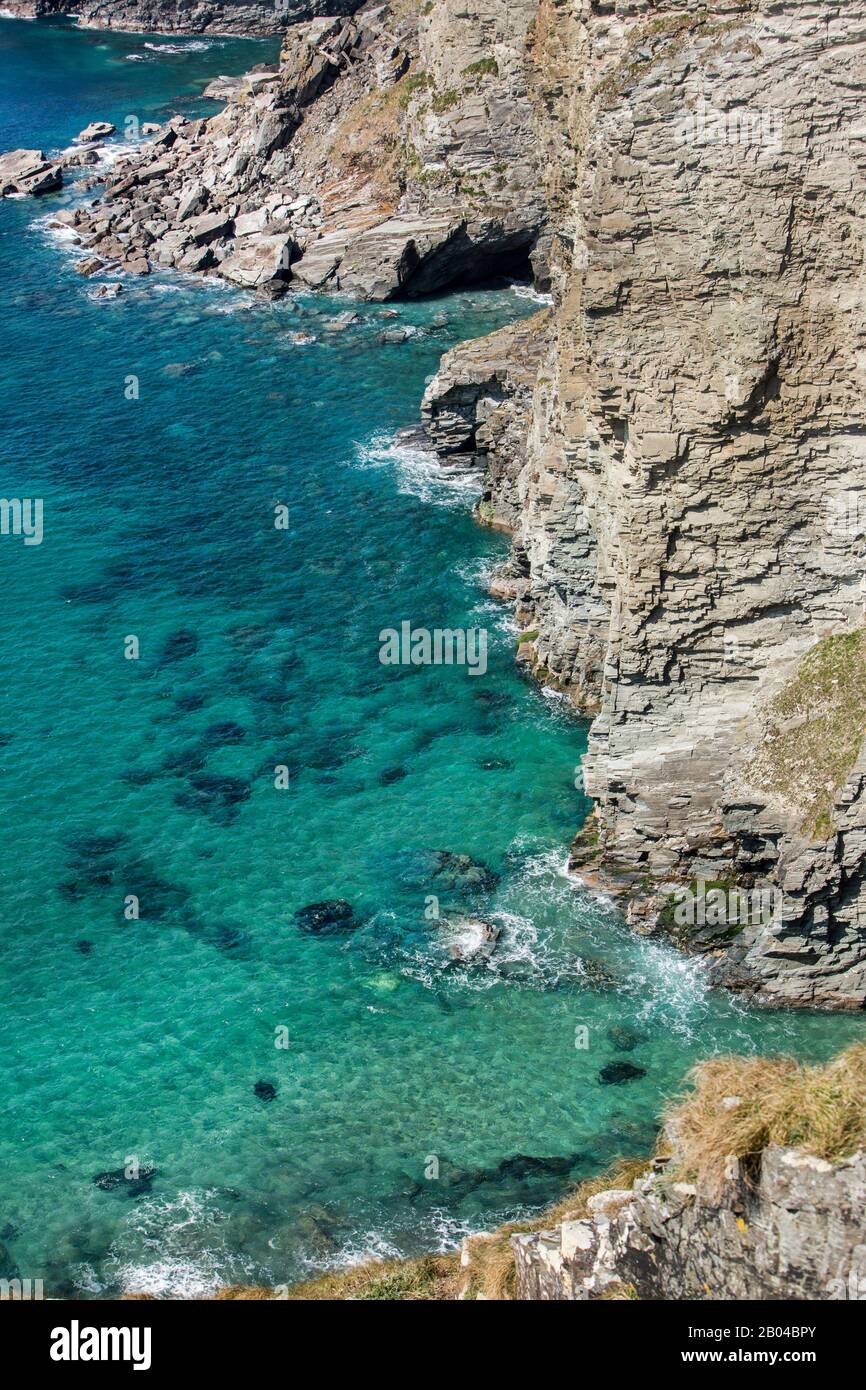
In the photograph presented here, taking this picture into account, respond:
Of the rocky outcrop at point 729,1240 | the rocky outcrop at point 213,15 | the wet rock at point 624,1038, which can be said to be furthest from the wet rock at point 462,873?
the rocky outcrop at point 213,15

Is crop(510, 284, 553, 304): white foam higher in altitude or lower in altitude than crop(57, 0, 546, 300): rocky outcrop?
lower

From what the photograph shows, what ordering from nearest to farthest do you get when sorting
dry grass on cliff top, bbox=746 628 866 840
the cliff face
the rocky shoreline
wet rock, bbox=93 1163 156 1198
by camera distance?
1. the cliff face
2. the rocky shoreline
3. wet rock, bbox=93 1163 156 1198
4. dry grass on cliff top, bbox=746 628 866 840

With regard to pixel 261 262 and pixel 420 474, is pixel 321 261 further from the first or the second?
pixel 420 474

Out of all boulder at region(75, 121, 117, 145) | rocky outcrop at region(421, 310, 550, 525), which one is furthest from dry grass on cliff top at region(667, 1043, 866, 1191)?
boulder at region(75, 121, 117, 145)

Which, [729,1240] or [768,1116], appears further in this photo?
[768,1116]

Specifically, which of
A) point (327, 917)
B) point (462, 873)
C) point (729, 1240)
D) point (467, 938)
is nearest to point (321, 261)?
point (462, 873)

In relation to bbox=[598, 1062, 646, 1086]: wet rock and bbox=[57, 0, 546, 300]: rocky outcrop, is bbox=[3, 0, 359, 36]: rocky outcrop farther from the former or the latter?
bbox=[598, 1062, 646, 1086]: wet rock

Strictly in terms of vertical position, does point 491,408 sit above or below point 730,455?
below
